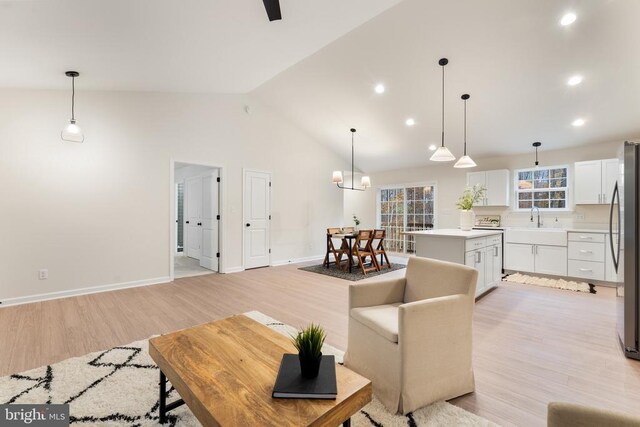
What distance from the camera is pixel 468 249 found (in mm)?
3617

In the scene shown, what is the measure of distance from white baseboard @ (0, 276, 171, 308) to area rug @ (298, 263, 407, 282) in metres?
2.65

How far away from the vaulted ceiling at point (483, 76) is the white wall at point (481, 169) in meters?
0.20

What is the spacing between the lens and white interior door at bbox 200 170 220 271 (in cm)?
573

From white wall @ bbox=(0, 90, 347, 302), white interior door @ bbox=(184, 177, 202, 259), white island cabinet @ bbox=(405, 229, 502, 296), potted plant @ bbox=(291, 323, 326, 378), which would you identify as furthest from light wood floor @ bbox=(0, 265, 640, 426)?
white interior door @ bbox=(184, 177, 202, 259)

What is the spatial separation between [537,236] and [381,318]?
15.7 feet

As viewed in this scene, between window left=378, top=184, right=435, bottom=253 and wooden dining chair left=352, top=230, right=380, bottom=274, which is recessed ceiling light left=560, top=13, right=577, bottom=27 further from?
window left=378, top=184, right=435, bottom=253

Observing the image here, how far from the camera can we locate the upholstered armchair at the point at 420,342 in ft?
5.47

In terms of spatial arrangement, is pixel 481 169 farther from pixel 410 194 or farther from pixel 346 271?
pixel 346 271

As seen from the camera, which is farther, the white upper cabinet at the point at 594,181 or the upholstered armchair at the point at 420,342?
the white upper cabinet at the point at 594,181

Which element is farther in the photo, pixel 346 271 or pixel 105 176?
pixel 346 271

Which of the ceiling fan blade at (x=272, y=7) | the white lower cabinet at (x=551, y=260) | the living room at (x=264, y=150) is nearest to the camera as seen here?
the ceiling fan blade at (x=272, y=7)

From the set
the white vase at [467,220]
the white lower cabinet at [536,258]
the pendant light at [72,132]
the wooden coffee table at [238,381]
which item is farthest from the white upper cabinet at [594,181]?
the pendant light at [72,132]

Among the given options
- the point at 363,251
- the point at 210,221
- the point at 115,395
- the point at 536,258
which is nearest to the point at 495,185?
the point at 536,258

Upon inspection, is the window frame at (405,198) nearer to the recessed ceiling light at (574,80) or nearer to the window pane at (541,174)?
the window pane at (541,174)
